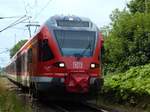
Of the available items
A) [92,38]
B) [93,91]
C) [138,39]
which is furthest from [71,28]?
[138,39]

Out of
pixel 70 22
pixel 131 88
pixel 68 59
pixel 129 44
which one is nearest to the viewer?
pixel 68 59

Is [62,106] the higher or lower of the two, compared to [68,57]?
lower

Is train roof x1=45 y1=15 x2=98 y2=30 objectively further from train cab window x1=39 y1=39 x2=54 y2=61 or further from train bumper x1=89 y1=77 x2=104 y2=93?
train bumper x1=89 y1=77 x2=104 y2=93

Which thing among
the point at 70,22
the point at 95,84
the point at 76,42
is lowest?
the point at 95,84

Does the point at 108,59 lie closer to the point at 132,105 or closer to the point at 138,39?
the point at 138,39

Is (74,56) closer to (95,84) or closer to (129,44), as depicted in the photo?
(95,84)

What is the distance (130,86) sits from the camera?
2361cm

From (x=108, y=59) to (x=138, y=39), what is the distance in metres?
3.91

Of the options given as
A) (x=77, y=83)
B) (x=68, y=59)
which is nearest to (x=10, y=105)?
(x=77, y=83)

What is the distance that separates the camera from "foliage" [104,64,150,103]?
22031mm

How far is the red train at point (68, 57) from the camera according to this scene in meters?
21.5

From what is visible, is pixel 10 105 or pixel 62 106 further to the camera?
pixel 62 106

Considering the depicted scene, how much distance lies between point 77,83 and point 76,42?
171cm

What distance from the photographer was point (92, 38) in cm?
2238
